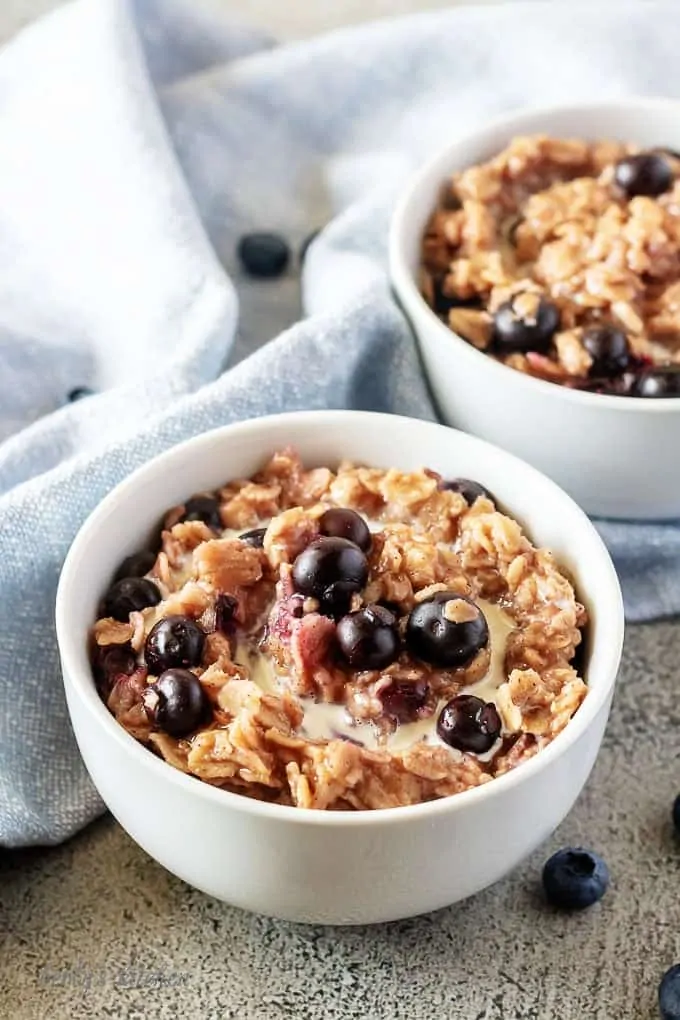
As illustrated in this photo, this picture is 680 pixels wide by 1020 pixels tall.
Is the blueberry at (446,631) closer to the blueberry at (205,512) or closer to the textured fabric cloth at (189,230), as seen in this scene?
the blueberry at (205,512)

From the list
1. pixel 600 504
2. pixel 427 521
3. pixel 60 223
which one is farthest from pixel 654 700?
pixel 60 223

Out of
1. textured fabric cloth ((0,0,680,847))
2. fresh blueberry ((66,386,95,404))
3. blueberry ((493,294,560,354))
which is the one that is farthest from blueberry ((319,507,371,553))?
fresh blueberry ((66,386,95,404))

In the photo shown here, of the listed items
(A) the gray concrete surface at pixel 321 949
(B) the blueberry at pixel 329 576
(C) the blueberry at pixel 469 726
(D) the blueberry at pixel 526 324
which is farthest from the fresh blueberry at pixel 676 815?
(D) the blueberry at pixel 526 324

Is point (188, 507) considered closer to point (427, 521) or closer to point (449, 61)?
point (427, 521)

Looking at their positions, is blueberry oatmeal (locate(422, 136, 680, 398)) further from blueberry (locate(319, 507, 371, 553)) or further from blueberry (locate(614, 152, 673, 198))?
blueberry (locate(319, 507, 371, 553))

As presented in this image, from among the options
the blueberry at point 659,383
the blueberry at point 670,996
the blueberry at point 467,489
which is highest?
the blueberry at point 467,489

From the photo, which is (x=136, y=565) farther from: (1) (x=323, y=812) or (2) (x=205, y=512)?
(1) (x=323, y=812)
